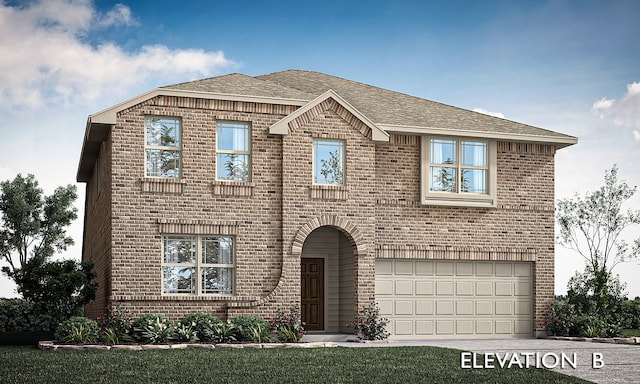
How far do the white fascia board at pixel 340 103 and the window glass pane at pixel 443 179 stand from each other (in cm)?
217

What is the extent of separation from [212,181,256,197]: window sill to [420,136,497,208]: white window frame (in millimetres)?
5227

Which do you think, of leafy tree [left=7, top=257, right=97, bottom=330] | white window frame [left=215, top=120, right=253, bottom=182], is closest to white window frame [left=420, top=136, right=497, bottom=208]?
white window frame [left=215, top=120, right=253, bottom=182]

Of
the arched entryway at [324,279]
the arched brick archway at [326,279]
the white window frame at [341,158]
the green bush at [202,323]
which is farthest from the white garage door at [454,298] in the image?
the green bush at [202,323]

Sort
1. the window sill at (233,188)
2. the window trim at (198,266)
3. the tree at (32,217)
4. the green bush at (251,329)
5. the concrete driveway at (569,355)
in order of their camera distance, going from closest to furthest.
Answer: the concrete driveway at (569,355) < the green bush at (251,329) < the window trim at (198,266) < the window sill at (233,188) < the tree at (32,217)

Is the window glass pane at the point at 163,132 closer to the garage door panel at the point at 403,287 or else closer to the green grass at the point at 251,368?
the green grass at the point at 251,368

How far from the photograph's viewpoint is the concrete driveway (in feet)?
53.4

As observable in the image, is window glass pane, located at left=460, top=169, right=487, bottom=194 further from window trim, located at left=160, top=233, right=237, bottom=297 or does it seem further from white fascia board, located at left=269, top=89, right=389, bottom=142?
window trim, located at left=160, top=233, right=237, bottom=297

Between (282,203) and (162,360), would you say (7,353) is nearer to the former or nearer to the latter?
(162,360)

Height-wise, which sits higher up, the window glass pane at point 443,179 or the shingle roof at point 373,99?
the shingle roof at point 373,99

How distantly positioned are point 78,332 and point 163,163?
497cm

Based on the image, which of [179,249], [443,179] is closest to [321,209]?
[179,249]

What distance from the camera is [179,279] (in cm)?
2270

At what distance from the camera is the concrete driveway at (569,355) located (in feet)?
53.4

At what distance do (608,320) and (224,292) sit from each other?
1184cm
